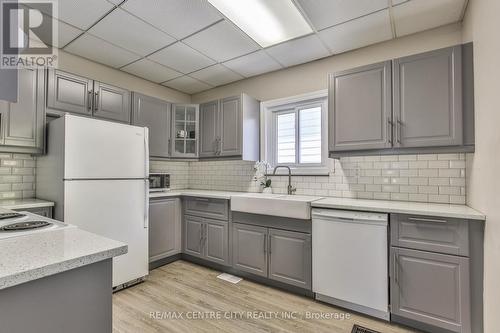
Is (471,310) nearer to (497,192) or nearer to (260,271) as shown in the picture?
(497,192)

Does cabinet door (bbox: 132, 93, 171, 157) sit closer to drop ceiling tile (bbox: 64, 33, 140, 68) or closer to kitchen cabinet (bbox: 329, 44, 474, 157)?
drop ceiling tile (bbox: 64, 33, 140, 68)

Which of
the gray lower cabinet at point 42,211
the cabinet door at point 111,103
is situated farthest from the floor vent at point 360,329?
the cabinet door at point 111,103

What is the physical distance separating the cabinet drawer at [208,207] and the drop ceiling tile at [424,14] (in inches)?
97.8

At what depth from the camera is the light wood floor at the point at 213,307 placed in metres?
1.94

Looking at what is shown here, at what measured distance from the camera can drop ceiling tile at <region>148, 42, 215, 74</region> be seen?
2.77 metres

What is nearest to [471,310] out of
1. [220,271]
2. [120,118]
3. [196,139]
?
[220,271]

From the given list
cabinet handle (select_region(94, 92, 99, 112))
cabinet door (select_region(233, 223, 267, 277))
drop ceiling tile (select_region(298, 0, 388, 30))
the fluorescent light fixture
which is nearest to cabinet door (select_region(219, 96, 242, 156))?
the fluorescent light fixture

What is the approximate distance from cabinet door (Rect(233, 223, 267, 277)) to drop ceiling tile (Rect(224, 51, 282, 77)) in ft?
6.44

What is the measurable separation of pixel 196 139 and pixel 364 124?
233 cm

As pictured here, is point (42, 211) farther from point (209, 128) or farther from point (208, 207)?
point (209, 128)

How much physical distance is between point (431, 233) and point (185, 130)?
316cm

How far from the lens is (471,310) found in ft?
5.60

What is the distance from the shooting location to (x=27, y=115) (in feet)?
7.68

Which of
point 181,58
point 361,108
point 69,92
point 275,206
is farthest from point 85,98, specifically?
point 361,108
